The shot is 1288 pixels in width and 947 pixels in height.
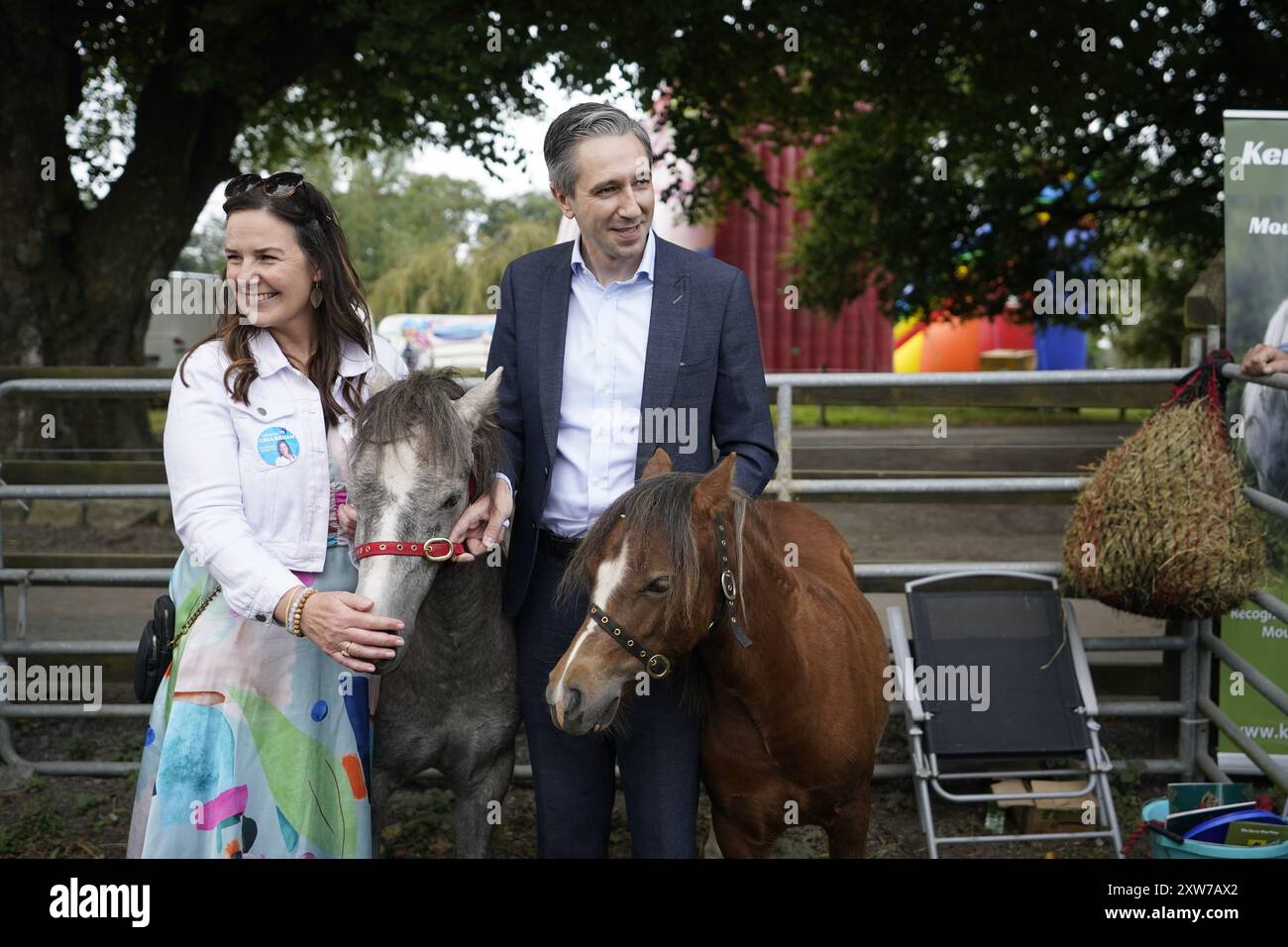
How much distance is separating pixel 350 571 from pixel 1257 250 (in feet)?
10.8

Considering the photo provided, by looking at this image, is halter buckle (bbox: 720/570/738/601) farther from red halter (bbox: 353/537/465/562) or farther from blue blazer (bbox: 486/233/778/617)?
red halter (bbox: 353/537/465/562)

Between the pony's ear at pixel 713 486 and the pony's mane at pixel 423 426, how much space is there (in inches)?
19.7

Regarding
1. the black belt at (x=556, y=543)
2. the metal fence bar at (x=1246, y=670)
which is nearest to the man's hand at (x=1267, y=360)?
the metal fence bar at (x=1246, y=670)

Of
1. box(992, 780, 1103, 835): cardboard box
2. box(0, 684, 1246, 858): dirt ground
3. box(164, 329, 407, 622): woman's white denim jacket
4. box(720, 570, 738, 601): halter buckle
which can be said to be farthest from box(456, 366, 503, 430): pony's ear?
box(992, 780, 1103, 835): cardboard box

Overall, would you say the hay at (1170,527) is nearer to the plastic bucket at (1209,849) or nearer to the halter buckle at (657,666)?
the plastic bucket at (1209,849)

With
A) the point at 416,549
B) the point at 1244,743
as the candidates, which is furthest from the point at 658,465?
the point at 1244,743

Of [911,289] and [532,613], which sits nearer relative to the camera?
[532,613]

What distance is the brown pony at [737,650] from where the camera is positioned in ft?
7.27

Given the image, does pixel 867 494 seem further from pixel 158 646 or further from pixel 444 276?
pixel 444 276

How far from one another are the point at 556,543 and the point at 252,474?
686 millimetres

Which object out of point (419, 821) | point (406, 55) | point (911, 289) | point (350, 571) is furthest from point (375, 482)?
point (911, 289)

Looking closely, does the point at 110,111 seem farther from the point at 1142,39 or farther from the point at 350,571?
the point at 350,571

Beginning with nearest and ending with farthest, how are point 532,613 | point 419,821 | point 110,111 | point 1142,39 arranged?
point 532,613 → point 419,821 → point 1142,39 → point 110,111
